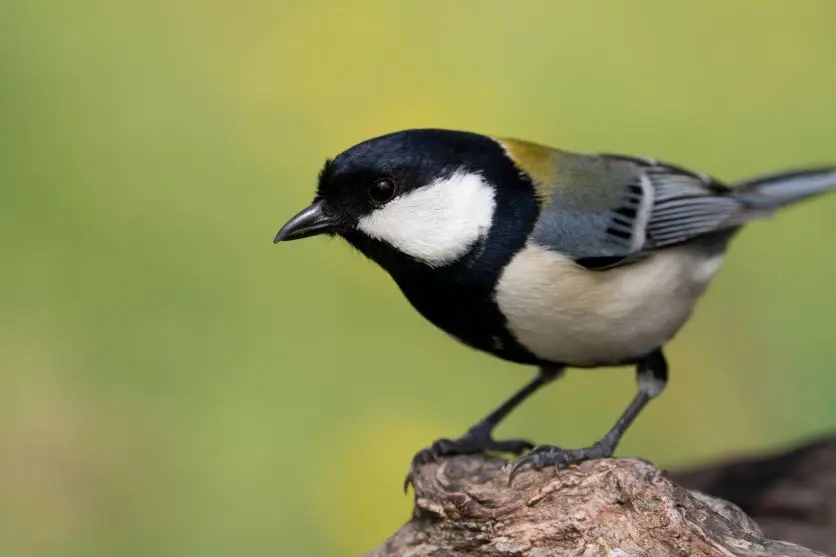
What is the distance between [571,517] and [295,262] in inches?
40.8

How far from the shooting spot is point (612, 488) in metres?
1.02

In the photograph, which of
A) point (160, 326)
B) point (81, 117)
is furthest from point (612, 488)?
point (81, 117)

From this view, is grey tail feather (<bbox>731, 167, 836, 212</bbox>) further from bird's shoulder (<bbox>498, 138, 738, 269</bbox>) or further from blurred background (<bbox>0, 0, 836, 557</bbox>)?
blurred background (<bbox>0, 0, 836, 557</bbox>)

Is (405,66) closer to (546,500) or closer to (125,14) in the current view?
(125,14)

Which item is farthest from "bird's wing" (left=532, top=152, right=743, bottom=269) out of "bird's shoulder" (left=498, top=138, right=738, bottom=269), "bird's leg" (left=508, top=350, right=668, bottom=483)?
"bird's leg" (left=508, top=350, right=668, bottom=483)

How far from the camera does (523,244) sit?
1.17 meters

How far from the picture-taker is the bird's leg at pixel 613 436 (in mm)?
1123

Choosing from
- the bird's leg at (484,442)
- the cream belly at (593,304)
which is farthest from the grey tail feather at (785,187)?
the bird's leg at (484,442)

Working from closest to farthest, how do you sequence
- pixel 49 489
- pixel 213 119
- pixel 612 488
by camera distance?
1. pixel 612 488
2. pixel 49 489
3. pixel 213 119

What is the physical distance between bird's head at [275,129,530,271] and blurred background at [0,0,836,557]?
69 cm

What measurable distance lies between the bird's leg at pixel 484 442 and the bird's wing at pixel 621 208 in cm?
25

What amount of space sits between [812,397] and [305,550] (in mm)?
1108

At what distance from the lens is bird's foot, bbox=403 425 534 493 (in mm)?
1293

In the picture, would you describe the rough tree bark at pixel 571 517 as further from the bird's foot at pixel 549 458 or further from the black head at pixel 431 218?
the black head at pixel 431 218
